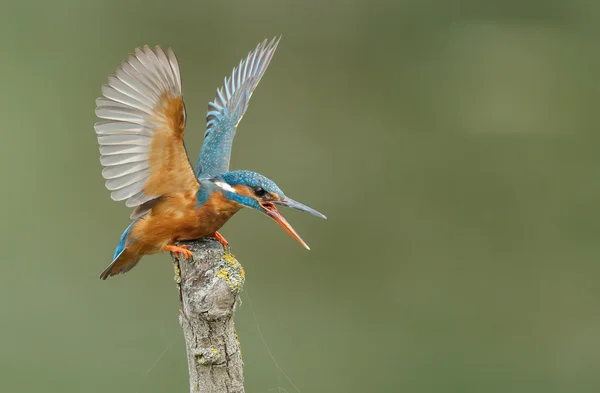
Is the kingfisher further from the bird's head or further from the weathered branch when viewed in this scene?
the weathered branch

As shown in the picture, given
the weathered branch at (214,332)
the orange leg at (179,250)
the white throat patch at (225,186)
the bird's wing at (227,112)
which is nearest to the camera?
the weathered branch at (214,332)

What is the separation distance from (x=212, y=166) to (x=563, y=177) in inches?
122

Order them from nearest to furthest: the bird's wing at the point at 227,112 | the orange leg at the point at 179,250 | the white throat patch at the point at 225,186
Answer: the orange leg at the point at 179,250, the white throat patch at the point at 225,186, the bird's wing at the point at 227,112

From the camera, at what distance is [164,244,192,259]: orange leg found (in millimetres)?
1965

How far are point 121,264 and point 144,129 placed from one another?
0.37 meters

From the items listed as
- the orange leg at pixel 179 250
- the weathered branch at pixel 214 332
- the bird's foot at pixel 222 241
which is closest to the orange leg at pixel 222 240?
the bird's foot at pixel 222 241

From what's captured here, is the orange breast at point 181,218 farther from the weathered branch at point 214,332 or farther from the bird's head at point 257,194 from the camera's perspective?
the weathered branch at point 214,332

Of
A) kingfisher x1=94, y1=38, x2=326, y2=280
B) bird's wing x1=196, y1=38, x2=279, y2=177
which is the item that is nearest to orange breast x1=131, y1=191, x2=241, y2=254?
kingfisher x1=94, y1=38, x2=326, y2=280

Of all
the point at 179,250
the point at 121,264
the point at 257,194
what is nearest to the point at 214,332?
the point at 179,250

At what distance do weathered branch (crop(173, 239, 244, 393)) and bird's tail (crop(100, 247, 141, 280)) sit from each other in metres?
0.38

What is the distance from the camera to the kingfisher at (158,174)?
203cm

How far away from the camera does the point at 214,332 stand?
179 cm

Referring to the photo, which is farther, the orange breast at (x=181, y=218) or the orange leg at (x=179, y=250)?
the orange breast at (x=181, y=218)

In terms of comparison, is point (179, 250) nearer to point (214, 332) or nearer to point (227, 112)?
point (214, 332)
